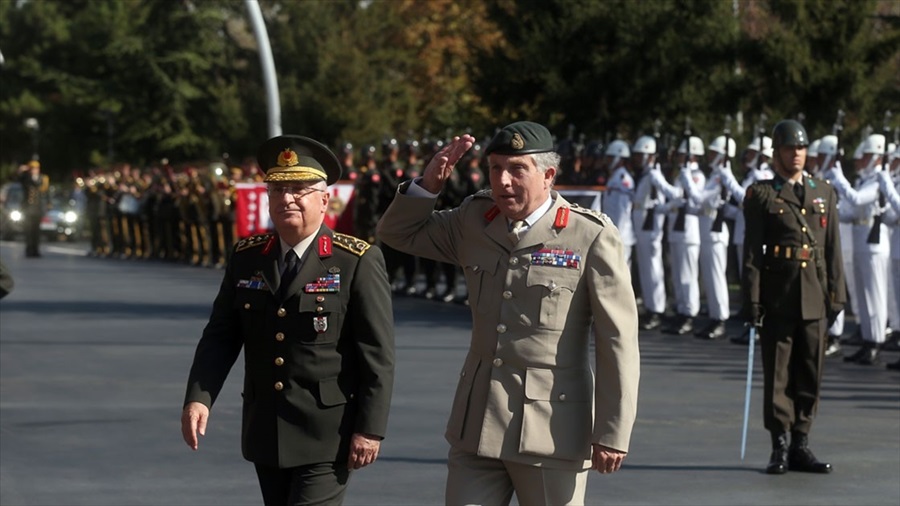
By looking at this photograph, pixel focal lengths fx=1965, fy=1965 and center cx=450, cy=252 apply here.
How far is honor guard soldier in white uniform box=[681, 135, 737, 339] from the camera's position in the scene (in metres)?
20.0

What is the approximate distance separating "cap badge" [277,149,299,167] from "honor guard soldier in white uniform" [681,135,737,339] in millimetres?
14077

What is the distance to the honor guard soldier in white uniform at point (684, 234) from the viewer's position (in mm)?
20344

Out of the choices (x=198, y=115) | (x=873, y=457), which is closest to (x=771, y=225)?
(x=873, y=457)

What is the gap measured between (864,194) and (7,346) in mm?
7953

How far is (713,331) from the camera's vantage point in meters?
19.7

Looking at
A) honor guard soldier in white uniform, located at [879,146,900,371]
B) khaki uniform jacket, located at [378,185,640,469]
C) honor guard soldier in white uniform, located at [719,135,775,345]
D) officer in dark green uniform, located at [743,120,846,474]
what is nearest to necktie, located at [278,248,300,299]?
khaki uniform jacket, located at [378,185,640,469]

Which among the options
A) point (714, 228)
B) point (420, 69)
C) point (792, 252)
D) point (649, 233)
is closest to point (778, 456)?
point (792, 252)

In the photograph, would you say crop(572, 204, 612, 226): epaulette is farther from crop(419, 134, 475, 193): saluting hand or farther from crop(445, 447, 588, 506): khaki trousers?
crop(445, 447, 588, 506): khaki trousers

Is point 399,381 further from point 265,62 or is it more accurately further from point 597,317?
point 265,62

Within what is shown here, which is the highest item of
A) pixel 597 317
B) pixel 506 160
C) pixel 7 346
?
pixel 506 160

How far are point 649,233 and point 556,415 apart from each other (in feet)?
50.4

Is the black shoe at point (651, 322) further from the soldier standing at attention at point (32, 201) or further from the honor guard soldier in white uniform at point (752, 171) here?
the soldier standing at attention at point (32, 201)

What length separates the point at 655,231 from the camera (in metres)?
21.2

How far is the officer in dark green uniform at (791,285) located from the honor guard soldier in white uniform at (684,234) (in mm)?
9686
